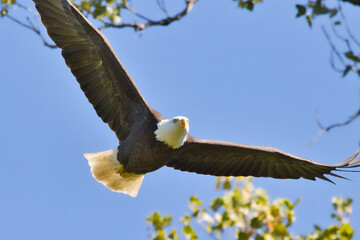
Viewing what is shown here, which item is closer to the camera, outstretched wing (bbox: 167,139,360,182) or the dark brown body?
the dark brown body

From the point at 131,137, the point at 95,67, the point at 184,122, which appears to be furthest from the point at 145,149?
the point at 95,67

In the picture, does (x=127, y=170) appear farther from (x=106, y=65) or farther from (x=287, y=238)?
(x=287, y=238)

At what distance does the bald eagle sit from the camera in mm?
5680

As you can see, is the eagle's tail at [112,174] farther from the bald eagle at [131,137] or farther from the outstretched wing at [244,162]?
the outstretched wing at [244,162]

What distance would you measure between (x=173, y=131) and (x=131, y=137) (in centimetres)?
45

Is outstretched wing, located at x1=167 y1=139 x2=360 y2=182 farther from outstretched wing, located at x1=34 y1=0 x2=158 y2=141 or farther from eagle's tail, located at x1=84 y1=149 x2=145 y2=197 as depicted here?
outstretched wing, located at x1=34 y1=0 x2=158 y2=141

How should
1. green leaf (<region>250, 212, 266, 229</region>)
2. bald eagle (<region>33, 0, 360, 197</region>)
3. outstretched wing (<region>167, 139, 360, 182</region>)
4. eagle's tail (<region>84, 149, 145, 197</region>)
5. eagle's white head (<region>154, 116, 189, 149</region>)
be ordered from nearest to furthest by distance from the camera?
green leaf (<region>250, 212, 266, 229</region>) → eagle's white head (<region>154, 116, 189, 149</region>) → bald eagle (<region>33, 0, 360, 197</region>) → eagle's tail (<region>84, 149, 145, 197</region>) → outstretched wing (<region>167, 139, 360, 182</region>)

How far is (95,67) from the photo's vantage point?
593 cm

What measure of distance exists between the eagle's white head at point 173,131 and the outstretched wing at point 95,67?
288mm

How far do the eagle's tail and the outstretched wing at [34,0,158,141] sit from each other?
244 millimetres

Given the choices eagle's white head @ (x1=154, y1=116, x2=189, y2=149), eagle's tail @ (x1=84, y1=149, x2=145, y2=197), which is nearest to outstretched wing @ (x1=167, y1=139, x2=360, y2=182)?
eagle's tail @ (x1=84, y1=149, x2=145, y2=197)

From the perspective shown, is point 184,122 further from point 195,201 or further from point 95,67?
point 95,67

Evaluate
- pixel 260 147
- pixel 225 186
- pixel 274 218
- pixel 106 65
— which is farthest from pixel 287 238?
pixel 106 65

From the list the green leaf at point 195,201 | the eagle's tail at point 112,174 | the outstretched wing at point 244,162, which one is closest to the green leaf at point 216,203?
the green leaf at point 195,201
